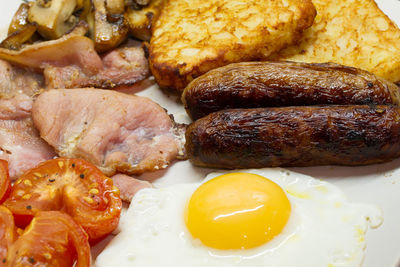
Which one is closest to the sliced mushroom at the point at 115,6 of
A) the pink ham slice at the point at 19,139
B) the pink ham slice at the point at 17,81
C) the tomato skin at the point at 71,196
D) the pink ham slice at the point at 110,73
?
the pink ham slice at the point at 110,73

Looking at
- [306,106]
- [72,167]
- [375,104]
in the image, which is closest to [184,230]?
[72,167]

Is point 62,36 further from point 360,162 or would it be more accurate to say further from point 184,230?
point 360,162

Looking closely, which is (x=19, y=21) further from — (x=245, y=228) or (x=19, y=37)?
(x=245, y=228)

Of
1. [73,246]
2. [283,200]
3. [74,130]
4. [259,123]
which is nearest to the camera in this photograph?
[73,246]

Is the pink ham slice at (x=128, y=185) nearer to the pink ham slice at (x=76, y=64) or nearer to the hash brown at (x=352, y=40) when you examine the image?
the pink ham slice at (x=76, y=64)

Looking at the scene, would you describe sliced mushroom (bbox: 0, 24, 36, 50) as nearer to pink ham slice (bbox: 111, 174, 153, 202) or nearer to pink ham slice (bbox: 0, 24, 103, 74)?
pink ham slice (bbox: 0, 24, 103, 74)

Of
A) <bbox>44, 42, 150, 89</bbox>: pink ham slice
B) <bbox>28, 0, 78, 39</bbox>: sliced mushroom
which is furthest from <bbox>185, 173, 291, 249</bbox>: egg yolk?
<bbox>28, 0, 78, 39</bbox>: sliced mushroom

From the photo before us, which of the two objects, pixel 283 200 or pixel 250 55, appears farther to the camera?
pixel 250 55
